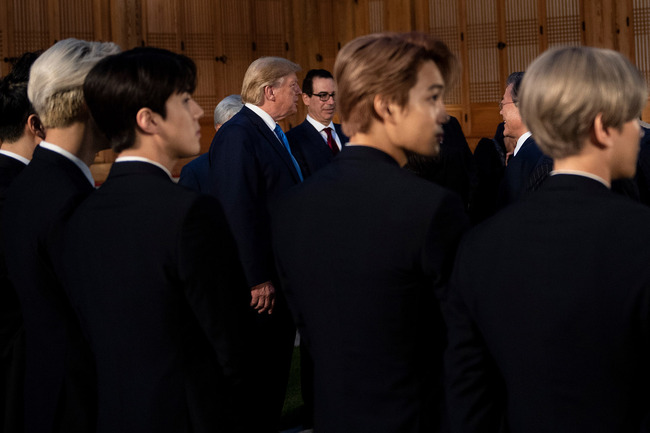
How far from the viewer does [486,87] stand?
9.51 metres

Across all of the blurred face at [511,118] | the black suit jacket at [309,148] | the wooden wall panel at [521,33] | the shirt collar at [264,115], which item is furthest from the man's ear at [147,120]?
the wooden wall panel at [521,33]

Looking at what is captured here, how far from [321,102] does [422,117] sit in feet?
10.7

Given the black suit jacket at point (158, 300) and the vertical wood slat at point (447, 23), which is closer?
the black suit jacket at point (158, 300)

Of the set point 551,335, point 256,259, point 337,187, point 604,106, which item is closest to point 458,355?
point 551,335

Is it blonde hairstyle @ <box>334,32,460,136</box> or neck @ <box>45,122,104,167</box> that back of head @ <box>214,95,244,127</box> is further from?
blonde hairstyle @ <box>334,32,460,136</box>

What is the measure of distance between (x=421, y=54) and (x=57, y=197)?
0.93m

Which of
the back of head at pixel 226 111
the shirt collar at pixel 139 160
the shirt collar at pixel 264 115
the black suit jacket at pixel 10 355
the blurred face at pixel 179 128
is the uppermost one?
the back of head at pixel 226 111

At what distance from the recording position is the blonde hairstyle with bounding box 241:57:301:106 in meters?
3.62

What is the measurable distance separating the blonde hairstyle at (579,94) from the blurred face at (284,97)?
7.72ft

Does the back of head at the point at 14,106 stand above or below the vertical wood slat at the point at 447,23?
below

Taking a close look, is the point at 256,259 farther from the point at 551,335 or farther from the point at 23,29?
the point at 23,29

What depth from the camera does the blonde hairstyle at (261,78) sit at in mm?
3623

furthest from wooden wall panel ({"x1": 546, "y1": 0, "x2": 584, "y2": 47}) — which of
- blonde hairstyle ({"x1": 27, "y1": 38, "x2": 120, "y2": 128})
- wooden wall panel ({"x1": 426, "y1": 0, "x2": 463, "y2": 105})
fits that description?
blonde hairstyle ({"x1": 27, "y1": 38, "x2": 120, "y2": 128})

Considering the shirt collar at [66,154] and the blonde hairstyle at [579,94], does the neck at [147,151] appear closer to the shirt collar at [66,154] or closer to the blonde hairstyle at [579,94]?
the shirt collar at [66,154]
